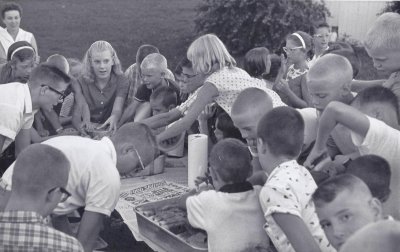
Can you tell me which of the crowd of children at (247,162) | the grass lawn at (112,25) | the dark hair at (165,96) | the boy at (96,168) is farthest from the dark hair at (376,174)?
the grass lawn at (112,25)

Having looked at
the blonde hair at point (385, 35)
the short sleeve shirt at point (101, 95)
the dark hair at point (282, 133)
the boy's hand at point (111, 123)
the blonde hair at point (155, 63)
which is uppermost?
the blonde hair at point (385, 35)

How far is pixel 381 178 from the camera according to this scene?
2.59 metres

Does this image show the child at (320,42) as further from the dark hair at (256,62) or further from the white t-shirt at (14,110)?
the white t-shirt at (14,110)

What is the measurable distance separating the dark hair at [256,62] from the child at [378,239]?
11.4ft

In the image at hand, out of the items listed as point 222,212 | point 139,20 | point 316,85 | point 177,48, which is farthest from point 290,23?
point 222,212

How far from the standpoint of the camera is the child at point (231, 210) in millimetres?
2641

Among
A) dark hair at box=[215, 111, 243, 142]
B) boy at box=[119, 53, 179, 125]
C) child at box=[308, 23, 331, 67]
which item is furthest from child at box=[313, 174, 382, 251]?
child at box=[308, 23, 331, 67]

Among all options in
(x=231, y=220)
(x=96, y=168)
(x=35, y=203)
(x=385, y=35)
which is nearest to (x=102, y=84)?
(x=96, y=168)

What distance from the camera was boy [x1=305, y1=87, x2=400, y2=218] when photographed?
2656 mm

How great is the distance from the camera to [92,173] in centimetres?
269

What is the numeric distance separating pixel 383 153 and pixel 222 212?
0.85 m

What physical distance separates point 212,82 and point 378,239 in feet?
9.80

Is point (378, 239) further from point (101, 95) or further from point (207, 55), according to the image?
point (101, 95)

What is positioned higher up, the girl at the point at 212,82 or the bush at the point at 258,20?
the girl at the point at 212,82
